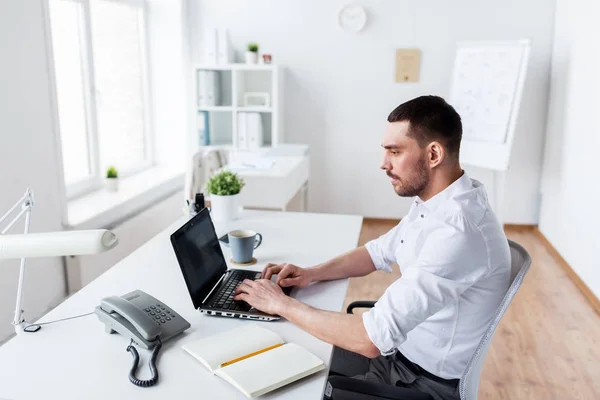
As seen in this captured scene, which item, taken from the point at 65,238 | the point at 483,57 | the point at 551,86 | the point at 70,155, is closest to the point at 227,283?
the point at 65,238

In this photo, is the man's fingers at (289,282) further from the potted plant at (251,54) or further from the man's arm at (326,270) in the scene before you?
the potted plant at (251,54)

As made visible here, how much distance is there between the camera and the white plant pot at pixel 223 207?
2.27m

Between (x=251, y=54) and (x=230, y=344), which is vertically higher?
(x=251, y=54)

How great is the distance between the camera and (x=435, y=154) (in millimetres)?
1425

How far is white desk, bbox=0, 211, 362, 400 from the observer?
1.10 meters

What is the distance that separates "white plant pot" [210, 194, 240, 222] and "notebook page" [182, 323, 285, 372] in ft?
3.26

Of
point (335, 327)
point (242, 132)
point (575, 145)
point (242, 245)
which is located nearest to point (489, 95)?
point (575, 145)

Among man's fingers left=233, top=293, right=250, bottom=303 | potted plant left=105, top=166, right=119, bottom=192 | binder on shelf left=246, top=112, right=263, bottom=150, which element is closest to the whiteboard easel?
binder on shelf left=246, top=112, right=263, bottom=150

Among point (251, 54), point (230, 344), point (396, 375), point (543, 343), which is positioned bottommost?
point (543, 343)

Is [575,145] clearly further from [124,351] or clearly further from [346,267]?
[124,351]

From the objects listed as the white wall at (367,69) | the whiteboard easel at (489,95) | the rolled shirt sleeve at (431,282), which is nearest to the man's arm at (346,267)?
the rolled shirt sleeve at (431,282)

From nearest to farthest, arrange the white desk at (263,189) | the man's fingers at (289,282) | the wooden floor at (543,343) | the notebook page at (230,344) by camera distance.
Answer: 1. the notebook page at (230,344)
2. the man's fingers at (289,282)
3. the wooden floor at (543,343)
4. the white desk at (263,189)

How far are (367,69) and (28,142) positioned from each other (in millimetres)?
3023

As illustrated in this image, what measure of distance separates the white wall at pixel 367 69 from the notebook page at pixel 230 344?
378 cm
